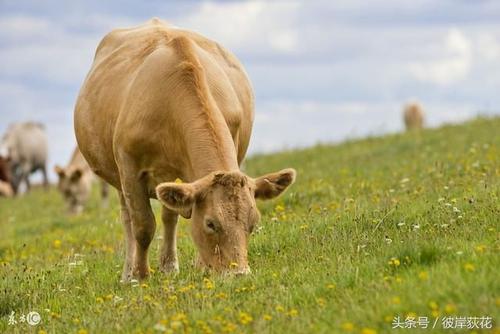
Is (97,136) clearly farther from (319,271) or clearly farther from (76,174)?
(76,174)

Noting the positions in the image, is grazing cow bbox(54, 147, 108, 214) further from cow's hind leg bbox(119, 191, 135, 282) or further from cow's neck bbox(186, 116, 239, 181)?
cow's neck bbox(186, 116, 239, 181)

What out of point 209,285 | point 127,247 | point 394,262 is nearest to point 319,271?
point 394,262

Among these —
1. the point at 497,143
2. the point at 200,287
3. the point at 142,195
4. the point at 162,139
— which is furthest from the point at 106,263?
the point at 497,143

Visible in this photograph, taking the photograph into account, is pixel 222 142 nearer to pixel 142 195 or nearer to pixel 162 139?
pixel 162 139

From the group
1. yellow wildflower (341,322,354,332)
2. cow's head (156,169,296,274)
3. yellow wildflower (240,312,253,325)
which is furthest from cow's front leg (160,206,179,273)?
yellow wildflower (341,322,354,332)

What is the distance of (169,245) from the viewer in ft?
31.5

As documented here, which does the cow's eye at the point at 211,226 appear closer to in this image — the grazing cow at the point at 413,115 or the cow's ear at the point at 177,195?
the cow's ear at the point at 177,195

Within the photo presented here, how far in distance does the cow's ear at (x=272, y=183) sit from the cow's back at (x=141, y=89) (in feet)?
3.12

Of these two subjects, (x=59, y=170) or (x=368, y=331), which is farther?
(x=59, y=170)

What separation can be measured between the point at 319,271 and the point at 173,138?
1.88m

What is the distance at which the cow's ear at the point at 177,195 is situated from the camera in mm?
7387

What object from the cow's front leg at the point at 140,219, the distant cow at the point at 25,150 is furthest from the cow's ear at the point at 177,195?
the distant cow at the point at 25,150

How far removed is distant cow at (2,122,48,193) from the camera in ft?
113

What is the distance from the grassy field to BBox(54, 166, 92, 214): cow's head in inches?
349
